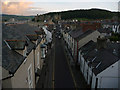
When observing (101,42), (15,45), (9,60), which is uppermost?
(15,45)

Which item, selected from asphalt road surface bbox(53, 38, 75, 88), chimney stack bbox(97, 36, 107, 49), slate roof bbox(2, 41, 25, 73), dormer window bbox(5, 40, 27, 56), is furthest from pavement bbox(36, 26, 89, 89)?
slate roof bbox(2, 41, 25, 73)

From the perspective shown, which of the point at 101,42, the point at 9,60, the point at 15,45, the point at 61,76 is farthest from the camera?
the point at 61,76

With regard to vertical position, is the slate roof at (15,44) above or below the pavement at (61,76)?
above

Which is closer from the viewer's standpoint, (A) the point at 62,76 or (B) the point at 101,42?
(B) the point at 101,42

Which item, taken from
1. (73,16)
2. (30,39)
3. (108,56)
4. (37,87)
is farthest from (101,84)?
(73,16)

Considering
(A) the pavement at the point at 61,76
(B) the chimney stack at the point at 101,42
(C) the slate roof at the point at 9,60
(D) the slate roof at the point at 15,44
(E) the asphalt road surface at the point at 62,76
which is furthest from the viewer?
(B) the chimney stack at the point at 101,42

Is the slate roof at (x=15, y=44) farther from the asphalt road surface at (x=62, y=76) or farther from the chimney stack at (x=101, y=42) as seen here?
the chimney stack at (x=101, y=42)

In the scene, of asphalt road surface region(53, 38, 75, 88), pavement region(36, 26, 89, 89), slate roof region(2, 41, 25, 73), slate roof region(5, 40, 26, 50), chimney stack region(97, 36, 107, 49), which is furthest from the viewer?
chimney stack region(97, 36, 107, 49)

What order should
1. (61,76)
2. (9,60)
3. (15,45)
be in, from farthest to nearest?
1. (61,76)
2. (15,45)
3. (9,60)

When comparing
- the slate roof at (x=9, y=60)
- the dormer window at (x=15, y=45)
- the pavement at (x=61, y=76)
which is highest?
the dormer window at (x=15, y=45)

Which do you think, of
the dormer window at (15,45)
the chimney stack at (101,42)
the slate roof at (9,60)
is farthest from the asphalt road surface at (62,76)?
the slate roof at (9,60)

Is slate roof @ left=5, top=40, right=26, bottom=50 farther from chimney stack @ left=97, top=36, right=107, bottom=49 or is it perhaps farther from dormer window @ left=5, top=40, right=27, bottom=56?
chimney stack @ left=97, top=36, right=107, bottom=49

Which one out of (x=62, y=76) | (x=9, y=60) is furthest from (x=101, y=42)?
(x=9, y=60)

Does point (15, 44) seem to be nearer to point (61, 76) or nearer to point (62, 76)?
point (61, 76)
